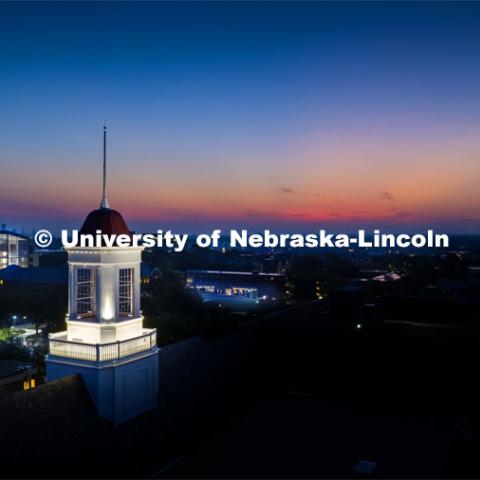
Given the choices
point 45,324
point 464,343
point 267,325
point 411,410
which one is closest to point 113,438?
point 411,410

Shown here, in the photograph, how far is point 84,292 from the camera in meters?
15.7

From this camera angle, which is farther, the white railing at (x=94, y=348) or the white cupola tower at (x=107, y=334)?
the white cupola tower at (x=107, y=334)

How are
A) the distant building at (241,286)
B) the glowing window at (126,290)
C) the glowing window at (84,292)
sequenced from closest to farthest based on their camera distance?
the glowing window at (84,292), the glowing window at (126,290), the distant building at (241,286)

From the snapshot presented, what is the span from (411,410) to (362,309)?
14283 millimetres

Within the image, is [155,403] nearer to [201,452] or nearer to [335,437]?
[201,452]

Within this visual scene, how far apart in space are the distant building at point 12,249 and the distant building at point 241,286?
120ft

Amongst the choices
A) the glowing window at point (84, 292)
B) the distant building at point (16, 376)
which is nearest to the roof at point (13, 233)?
the distant building at point (16, 376)

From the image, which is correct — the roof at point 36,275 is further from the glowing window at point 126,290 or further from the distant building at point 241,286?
the glowing window at point 126,290

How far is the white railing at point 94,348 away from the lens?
557 inches

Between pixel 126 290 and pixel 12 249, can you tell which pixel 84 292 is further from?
pixel 12 249

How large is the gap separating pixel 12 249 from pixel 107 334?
324ft

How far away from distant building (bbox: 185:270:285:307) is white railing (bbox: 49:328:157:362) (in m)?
67.3

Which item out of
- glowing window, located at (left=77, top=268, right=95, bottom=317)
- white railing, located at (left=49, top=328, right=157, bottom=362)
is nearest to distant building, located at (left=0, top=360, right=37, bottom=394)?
glowing window, located at (left=77, top=268, right=95, bottom=317)

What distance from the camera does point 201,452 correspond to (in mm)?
15312
